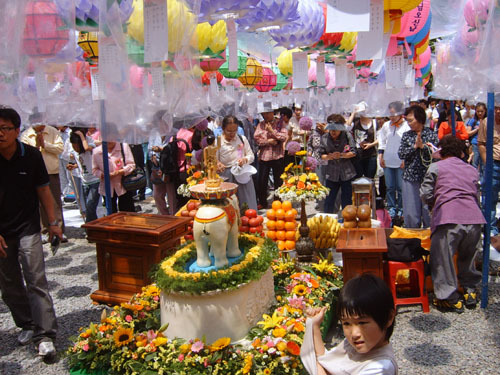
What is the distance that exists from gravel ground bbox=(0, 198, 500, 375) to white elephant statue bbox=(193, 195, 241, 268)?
123 cm

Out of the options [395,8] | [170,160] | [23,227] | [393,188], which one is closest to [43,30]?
[23,227]

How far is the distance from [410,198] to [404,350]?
8.23ft

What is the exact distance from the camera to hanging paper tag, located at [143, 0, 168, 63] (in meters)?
3.24

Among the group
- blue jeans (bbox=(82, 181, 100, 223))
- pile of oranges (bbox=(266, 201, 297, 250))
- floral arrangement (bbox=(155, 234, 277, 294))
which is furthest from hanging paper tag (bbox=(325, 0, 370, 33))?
blue jeans (bbox=(82, 181, 100, 223))

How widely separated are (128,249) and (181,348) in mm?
1551

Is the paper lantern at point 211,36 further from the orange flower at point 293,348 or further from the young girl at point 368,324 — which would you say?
the young girl at point 368,324

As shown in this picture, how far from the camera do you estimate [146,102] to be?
4488 mm

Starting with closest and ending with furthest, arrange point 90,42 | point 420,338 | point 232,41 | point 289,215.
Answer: point 420,338, point 90,42, point 232,41, point 289,215

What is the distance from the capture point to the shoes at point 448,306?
161 inches

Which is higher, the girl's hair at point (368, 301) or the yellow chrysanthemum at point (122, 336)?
the girl's hair at point (368, 301)

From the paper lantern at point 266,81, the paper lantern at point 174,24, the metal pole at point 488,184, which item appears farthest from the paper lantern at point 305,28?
Answer: the paper lantern at point 266,81

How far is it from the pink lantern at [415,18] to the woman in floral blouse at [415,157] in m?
0.88

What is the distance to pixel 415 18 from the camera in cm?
482

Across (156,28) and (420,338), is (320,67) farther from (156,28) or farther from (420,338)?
(420,338)
